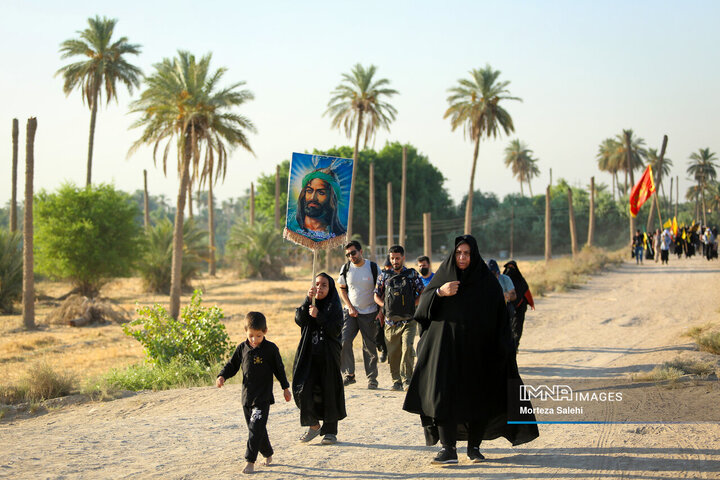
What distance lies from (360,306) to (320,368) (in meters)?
2.67

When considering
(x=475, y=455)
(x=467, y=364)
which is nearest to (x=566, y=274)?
(x=475, y=455)

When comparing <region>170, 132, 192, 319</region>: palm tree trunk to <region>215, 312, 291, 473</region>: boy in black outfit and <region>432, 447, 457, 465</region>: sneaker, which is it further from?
<region>432, 447, 457, 465</region>: sneaker

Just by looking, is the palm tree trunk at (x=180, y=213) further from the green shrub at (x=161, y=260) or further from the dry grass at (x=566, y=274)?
the green shrub at (x=161, y=260)

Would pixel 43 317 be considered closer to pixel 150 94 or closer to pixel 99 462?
pixel 150 94

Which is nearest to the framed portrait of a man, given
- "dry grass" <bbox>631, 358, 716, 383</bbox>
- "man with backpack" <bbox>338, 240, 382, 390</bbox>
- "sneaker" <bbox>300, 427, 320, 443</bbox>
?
A: "man with backpack" <bbox>338, 240, 382, 390</bbox>

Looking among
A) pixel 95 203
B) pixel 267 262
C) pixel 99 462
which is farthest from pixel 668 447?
pixel 267 262

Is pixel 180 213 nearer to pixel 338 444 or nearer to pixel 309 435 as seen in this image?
pixel 309 435

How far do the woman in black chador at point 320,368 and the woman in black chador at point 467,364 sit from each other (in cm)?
100

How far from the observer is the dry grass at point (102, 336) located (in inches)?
612

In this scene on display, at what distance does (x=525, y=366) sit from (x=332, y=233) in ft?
14.9

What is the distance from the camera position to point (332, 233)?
28.7 feet

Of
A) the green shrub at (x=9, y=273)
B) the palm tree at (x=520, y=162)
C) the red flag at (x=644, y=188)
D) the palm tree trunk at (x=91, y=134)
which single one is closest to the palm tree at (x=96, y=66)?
the palm tree trunk at (x=91, y=134)

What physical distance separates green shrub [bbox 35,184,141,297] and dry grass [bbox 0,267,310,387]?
1.66 m

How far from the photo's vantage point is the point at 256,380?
6004 mm
